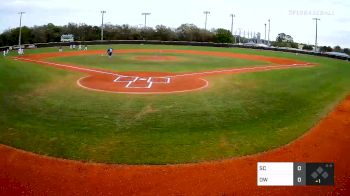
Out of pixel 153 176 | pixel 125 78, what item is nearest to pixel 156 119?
pixel 153 176

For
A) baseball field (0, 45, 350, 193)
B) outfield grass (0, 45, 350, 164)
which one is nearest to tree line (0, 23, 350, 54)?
baseball field (0, 45, 350, 193)

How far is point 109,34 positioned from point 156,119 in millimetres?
87960

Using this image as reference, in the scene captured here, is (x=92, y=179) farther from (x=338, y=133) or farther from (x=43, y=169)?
(x=338, y=133)

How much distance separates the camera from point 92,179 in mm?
11594

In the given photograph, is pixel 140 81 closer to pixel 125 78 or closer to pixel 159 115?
pixel 125 78

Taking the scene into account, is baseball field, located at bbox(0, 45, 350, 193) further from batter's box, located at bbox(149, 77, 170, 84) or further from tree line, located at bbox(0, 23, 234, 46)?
tree line, located at bbox(0, 23, 234, 46)

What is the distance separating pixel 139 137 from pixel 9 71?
66.7ft

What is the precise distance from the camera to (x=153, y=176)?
472 inches

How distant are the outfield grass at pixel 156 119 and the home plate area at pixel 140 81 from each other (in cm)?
356

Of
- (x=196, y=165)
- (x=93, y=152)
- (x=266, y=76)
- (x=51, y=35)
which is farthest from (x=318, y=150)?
(x=51, y=35)

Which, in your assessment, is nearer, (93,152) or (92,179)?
(92,179)

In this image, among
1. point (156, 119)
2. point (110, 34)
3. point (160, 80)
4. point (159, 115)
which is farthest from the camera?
point (110, 34)

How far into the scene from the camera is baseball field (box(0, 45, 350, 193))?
1410cm

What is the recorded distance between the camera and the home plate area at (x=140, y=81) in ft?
87.0
